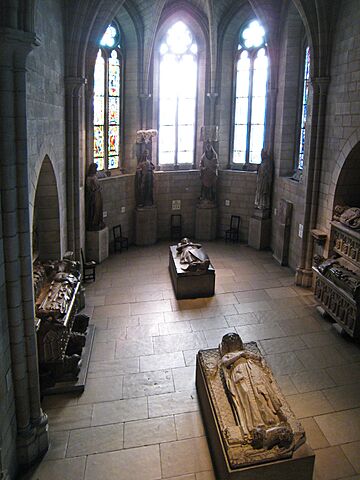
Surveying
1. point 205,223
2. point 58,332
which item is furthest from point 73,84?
point 205,223

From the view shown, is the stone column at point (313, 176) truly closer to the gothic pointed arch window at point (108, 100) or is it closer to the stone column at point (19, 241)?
the gothic pointed arch window at point (108, 100)

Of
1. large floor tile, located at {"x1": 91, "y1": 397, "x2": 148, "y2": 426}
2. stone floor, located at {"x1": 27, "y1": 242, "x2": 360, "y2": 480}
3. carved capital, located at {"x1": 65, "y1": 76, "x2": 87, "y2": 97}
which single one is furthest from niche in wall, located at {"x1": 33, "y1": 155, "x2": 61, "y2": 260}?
large floor tile, located at {"x1": 91, "y1": 397, "x2": 148, "y2": 426}

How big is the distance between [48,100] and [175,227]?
7.53 metres

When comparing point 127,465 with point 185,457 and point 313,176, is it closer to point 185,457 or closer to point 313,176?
point 185,457

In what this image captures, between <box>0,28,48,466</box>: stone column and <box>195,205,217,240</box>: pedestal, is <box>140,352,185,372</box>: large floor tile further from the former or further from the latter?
<box>195,205,217,240</box>: pedestal

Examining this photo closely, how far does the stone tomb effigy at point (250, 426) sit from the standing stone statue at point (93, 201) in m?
6.63

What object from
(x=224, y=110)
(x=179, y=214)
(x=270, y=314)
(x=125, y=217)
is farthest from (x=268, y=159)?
(x=270, y=314)

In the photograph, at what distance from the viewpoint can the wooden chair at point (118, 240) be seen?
508 inches

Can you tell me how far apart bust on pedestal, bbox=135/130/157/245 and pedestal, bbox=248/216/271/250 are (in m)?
2.97

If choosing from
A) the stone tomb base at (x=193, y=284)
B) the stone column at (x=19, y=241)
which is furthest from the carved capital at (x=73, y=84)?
the stone column at (x=19, y=241)

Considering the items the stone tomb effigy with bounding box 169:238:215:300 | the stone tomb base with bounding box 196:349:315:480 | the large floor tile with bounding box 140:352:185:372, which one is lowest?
the large floor tile with bounding box 140:352:185:372

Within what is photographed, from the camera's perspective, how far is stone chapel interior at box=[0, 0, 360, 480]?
16.3 ft

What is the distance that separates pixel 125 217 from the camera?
44.2ft

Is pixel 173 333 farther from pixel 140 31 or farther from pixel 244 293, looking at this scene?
pixel 140 31
